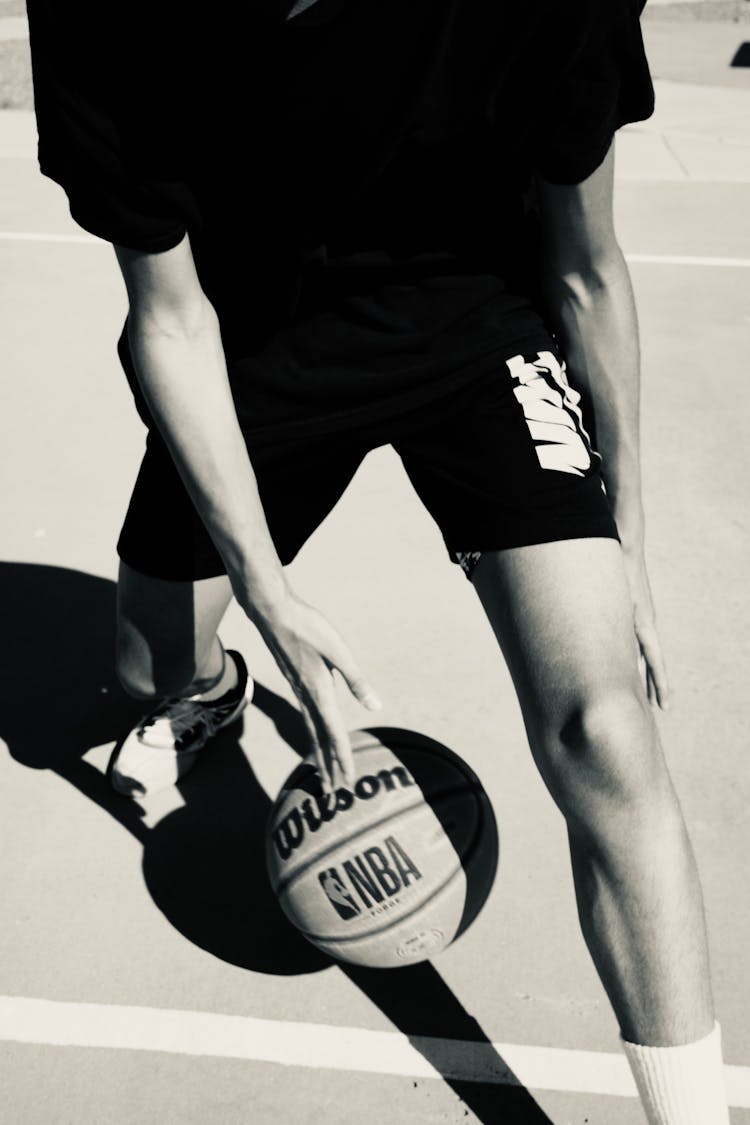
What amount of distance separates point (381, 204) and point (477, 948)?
181 cm

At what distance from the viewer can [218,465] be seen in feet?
6.75

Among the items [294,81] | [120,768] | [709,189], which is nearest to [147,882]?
[120,768]

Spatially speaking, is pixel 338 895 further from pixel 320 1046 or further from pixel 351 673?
pixel 351 673

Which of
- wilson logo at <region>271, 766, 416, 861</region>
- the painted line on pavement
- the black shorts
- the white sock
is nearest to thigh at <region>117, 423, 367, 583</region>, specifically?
the black shorts

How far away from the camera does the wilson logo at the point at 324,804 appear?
2449 mm

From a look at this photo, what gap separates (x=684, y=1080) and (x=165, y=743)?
5.77ft

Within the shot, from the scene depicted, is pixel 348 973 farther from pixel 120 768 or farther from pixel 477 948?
pixel 120 768

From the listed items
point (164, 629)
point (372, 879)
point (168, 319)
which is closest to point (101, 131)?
point (168, 319)

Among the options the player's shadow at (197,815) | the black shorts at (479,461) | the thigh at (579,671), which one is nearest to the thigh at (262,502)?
the black shorts at (479,461)

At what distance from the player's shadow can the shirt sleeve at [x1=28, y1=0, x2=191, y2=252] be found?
5.83 feet

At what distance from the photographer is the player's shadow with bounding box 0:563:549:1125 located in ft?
8.63

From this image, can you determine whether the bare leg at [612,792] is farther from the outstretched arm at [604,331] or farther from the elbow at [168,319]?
the elbow at [168,319]

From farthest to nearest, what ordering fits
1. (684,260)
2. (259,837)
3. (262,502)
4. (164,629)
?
(684,260)
(259,837)
(164,629)
(262,502)

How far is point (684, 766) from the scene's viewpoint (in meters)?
3.40
